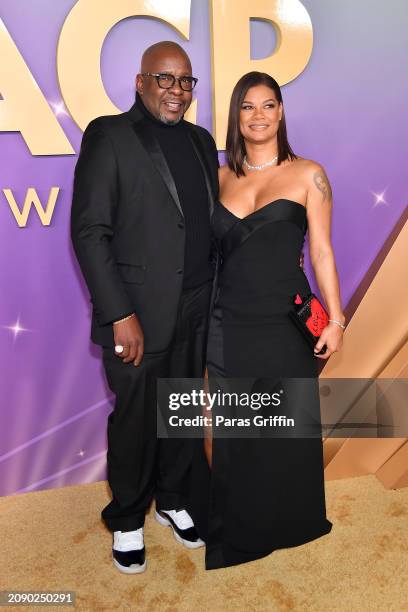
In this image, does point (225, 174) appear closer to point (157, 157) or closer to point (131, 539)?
point (157, 157)

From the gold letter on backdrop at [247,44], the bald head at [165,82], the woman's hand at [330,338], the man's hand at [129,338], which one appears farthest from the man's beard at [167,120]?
the woman's hand at [330,338]

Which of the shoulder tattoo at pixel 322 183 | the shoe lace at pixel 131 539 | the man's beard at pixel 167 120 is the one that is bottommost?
the shoe lace at pixel 131 539

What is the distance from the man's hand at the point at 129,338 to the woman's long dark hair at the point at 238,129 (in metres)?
0.70

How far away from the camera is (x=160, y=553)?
2434 millimetres

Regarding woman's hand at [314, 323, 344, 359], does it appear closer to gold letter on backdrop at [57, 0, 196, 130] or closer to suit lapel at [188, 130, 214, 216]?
suit lapel at [188, 130, 214, 216]

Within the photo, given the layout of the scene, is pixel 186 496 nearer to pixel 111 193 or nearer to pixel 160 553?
pixel 160 553

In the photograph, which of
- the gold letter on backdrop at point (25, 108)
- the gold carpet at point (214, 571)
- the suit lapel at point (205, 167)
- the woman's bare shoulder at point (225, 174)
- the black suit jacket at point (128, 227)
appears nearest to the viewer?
the black suit jacket at point (128, 227)

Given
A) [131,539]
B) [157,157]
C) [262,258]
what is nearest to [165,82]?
[157,157]

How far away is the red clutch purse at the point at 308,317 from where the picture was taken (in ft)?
7.26

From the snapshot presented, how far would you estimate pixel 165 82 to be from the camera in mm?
2127

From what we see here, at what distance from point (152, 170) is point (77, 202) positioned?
0.27m

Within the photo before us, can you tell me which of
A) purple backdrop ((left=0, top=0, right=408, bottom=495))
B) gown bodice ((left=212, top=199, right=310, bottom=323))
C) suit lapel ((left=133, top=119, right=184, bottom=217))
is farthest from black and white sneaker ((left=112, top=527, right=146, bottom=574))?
suit lapel ((left=133, top=119, right=184, bottom=217))

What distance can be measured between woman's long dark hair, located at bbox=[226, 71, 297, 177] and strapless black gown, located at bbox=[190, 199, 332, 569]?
0.22 metres

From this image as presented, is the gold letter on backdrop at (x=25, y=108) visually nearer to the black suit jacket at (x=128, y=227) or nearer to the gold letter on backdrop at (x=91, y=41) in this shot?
the gold letter on backdrop at (x=91, y=41)
